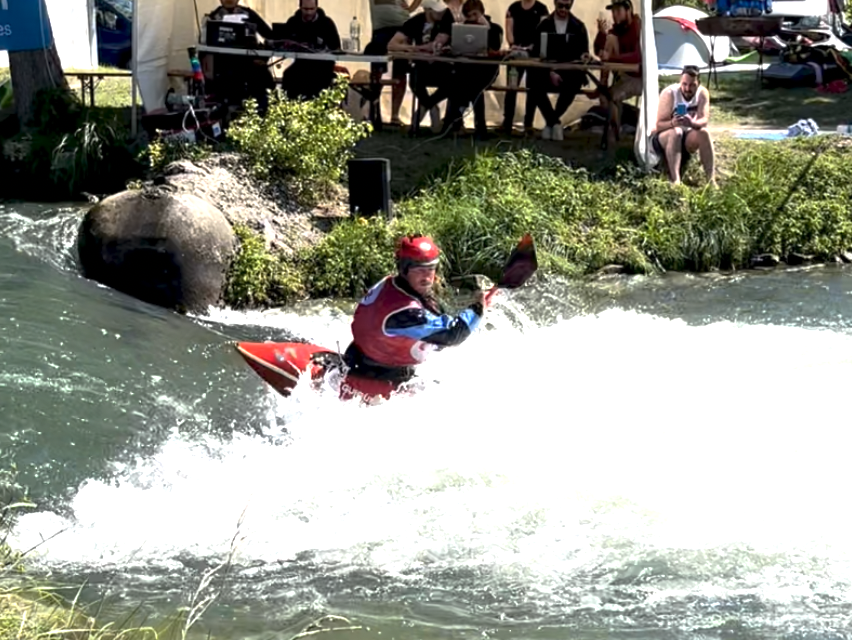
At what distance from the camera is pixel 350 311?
10.8 m

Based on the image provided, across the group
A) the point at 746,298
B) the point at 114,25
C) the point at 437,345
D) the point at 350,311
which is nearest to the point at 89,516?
the point at 437,345

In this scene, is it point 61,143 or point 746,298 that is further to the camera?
point 61,143

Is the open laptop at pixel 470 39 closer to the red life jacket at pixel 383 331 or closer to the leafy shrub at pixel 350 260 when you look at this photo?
the leafy shrub at pixel 350 260

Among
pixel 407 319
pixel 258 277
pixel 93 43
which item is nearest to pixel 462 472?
pixel 407 319

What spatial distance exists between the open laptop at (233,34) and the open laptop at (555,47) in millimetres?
2902

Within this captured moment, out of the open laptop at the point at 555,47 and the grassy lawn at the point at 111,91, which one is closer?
the open laptop at the point at 555,47

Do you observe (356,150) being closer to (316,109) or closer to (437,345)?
(316,109)

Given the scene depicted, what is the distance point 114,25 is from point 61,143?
9.60 m

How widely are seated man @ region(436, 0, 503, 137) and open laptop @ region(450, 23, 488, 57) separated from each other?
0.20 meters

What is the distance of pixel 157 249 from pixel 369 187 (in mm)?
2119

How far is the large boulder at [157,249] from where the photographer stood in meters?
10.5

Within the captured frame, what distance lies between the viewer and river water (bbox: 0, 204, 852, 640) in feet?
19.1

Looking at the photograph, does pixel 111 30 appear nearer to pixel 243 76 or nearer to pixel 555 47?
pixel 243 76

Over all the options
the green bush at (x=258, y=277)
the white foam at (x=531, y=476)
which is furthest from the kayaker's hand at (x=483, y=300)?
the green bush at (x=258, y=277)
